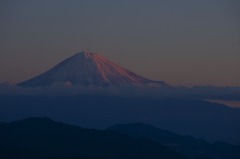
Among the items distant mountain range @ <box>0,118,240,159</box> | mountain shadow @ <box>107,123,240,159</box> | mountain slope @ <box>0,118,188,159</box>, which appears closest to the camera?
distant mountain range @ <box>0,118,240,159</box>

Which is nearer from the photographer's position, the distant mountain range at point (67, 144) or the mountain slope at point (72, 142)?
the distant mountain range at point (67, 144)

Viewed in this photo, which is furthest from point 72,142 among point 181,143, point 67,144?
point 181,143

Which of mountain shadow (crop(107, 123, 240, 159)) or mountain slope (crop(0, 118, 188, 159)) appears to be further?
mountain shadow (crop(107, 123, 240, 159))

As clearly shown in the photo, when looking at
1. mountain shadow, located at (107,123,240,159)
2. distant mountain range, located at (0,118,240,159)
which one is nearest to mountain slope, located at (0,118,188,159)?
distant mountain range, located at (0,118,240,159)

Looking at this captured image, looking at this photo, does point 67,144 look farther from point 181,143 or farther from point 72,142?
point 181,143

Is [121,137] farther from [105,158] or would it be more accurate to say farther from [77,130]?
[105,158]

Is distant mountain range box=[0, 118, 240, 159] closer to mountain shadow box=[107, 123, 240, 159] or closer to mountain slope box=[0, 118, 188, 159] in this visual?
mountain slope box=[0, 118, 188, 159]

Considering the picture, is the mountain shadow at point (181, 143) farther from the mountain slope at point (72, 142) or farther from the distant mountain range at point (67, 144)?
the mountain slope at point (72, 142)

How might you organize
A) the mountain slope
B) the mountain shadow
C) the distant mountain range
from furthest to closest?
1. the mountain shadow
2. the mountain slope
3. the distant mountain range

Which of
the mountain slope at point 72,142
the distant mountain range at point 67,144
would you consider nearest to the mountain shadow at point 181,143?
the distant mountain range at point 67,144
